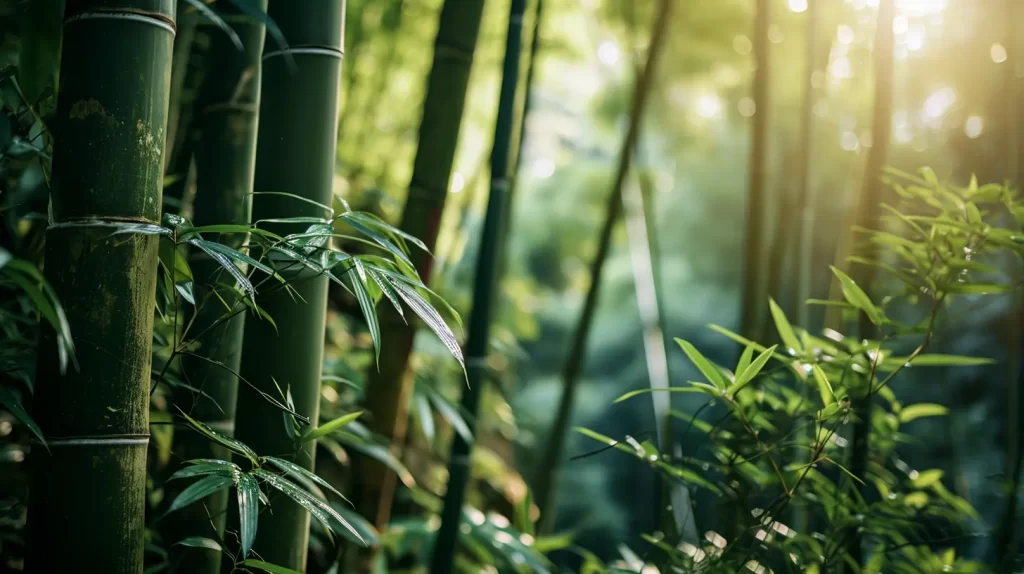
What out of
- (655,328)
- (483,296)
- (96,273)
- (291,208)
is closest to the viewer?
(96,273)

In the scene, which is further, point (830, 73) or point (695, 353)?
point (830, 73)

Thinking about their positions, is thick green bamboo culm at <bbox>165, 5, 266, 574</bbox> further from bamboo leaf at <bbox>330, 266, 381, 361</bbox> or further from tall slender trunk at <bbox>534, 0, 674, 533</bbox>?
tall slender trunk at <bbox>534, 0, 674, 533</bbox>

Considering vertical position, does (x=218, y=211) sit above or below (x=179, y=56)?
below

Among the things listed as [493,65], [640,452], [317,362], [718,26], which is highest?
[718,26]

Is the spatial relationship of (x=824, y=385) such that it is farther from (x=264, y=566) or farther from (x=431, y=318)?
(x=264, y=566)

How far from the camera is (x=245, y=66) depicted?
1.12 meters

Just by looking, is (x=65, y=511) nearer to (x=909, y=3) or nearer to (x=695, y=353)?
(x=695, y=353)

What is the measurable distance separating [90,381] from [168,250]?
150 millimetres

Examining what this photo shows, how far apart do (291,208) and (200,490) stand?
32cm

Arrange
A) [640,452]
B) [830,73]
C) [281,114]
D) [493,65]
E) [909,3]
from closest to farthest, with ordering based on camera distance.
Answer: [281,114]
[640,452]
[909,3]
[830,73]
[493,65]

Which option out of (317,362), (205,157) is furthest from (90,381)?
(205,157)

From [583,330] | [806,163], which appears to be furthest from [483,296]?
[583,330]

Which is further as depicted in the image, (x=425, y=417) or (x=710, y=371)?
(x=425, y=417)

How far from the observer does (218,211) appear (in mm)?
1090
